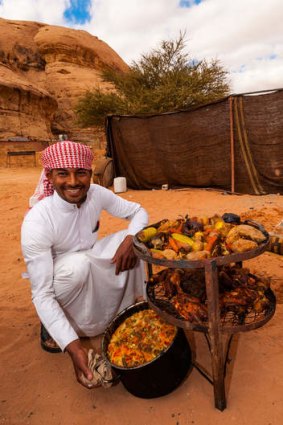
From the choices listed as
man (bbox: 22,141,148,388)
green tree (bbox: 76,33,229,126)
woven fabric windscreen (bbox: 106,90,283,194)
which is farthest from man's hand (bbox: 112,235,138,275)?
green tree (bbox: 76,33,229,126)

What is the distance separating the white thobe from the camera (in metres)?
1.95

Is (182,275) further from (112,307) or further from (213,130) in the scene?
(213,130)

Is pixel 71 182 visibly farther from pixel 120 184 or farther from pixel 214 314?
pixel 120 184

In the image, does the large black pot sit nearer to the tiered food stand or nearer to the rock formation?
the tiered food stand

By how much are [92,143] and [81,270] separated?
2769cm

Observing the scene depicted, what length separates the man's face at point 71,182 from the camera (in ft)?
6.91

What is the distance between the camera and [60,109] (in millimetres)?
31125

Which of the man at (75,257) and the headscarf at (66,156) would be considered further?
the headscarf at (66,156)

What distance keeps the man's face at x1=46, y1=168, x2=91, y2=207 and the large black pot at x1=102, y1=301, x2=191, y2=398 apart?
1.05m

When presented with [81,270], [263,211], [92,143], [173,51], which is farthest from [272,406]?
[92,143]

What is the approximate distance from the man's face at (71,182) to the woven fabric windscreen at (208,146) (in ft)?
17.9

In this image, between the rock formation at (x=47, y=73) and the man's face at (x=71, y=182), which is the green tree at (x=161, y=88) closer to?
the rock formation at (x=47, y=73)

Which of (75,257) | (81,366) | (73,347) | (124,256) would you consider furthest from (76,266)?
(81,366)

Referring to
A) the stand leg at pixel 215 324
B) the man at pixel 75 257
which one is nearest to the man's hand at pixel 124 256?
the man at pixel 75 257
